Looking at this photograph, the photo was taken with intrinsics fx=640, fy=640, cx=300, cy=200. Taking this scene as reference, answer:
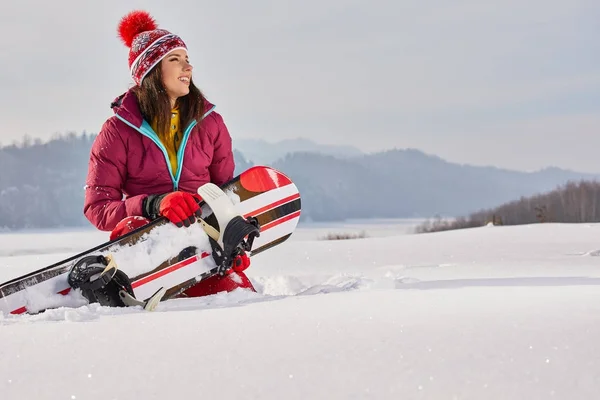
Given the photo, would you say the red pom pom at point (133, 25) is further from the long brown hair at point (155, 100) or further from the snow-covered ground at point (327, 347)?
the snow-covered ground at point (327, 347)

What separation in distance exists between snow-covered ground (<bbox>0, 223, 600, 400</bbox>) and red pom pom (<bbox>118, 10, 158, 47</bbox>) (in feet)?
5.20

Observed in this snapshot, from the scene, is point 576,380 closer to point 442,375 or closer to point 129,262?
point 442,375

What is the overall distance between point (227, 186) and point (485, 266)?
6.03ft

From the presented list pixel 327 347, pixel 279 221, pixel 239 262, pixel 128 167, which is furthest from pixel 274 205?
pixel 327 347

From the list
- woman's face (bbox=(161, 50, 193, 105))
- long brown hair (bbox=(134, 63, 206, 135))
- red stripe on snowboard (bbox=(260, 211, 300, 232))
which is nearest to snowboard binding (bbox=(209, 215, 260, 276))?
red stripe on snowboard (bbox=(260, 211, 300, 232))

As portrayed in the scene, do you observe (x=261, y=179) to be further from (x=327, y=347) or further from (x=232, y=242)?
(x=327, y=347)

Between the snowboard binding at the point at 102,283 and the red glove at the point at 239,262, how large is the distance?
19.7 inches

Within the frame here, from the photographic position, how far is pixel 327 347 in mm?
1676

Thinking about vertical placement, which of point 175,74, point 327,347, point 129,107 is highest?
point 175,74

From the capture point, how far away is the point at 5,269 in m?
4.77

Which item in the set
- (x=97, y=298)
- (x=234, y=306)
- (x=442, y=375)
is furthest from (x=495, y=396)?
(x=97, y=298)

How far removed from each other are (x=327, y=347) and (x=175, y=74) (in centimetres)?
220

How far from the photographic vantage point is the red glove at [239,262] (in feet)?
10.8

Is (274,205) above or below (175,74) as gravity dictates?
below
